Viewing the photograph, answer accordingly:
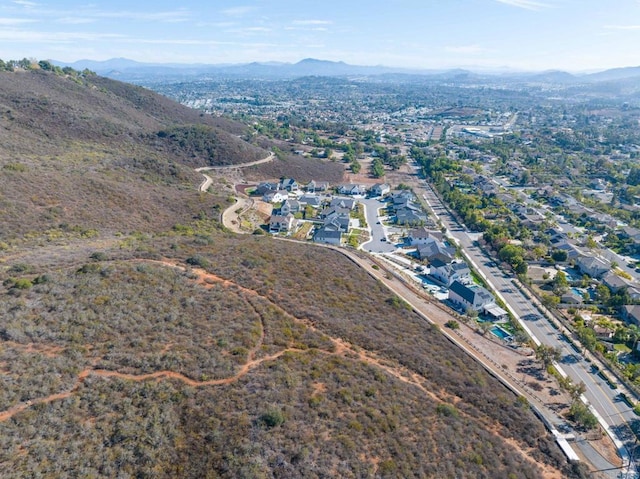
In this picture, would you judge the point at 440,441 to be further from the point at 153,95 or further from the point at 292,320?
the point at 153,95

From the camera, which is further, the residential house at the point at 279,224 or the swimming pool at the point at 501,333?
the residential house at the point at 279,224

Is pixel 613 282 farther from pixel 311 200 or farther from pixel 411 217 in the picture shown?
pixel 311 200

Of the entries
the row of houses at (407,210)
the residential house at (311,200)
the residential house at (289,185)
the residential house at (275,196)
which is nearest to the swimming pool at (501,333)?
the row of houses at (407,210)

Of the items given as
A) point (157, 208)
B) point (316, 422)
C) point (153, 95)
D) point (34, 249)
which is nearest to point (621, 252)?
point (316, 422)

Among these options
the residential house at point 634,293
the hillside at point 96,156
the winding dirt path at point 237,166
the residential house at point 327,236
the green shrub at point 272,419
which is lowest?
the residential house at point 634,293

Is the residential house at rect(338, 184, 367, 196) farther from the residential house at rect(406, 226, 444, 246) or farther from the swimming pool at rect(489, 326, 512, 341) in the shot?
the swimming pool at rect(489, 326, 512, 341)

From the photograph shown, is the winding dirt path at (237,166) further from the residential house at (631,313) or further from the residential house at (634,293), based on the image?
the residential house at (631,313)

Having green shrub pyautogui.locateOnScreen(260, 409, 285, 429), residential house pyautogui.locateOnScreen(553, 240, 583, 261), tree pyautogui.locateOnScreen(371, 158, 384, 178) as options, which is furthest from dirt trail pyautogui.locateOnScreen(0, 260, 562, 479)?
tree pyautogui.locateOnScreen(371, 158, 384, 178)
